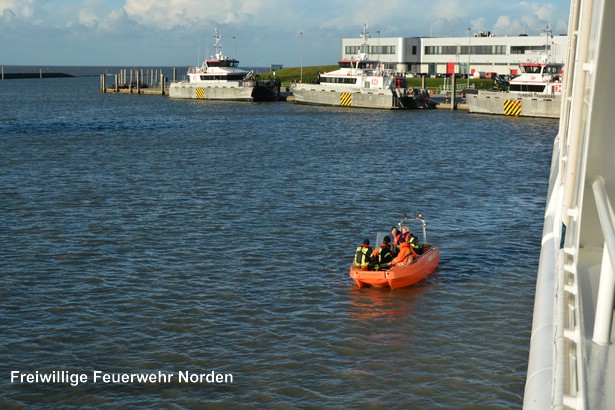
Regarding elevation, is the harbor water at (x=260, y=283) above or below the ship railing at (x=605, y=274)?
below

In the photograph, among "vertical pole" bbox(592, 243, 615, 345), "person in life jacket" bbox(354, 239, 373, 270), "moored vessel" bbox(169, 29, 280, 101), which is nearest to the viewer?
"vertical pole" bbox(592, 243, 615, 345)

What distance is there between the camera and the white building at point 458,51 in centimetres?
11662

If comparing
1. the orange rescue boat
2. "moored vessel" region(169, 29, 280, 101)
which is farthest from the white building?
the orange rescue boat

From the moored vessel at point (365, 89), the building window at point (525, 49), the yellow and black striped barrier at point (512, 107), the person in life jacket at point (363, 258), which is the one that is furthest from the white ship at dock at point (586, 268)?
the building window at point (525, 49)

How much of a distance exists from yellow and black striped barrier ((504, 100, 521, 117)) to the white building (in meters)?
37.4

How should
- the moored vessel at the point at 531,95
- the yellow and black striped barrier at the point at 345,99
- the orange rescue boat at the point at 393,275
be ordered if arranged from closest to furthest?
the orange rescue boat at the point at 393,275 → the moored vessel at the point at 531,95 → the yellow and black striped barrier at the point at 345,99

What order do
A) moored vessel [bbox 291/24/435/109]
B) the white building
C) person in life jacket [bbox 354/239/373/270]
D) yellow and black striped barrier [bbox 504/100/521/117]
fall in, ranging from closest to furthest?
person in life jacket [bbox 354/239/373/270] → yellow and black striped barrier [bbox 504/100/521/117] → moored vessel [bbox 291/24/435/109] → the white building

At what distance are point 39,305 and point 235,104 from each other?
270 ft

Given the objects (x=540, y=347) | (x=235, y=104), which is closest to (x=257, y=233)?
(x=540, y=347)

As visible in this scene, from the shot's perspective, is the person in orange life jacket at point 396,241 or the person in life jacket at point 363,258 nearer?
the person in life jacket at point 363,258

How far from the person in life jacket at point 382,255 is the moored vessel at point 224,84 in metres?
81.5

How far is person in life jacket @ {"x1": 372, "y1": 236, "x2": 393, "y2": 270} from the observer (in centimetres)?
2045

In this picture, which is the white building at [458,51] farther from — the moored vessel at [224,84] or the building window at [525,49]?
the moored vessel at [224,84]

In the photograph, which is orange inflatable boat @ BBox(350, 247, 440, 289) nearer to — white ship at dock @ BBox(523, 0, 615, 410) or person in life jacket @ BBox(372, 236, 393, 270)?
person in life jacket @ BBox(372, 236, 393, 270)
